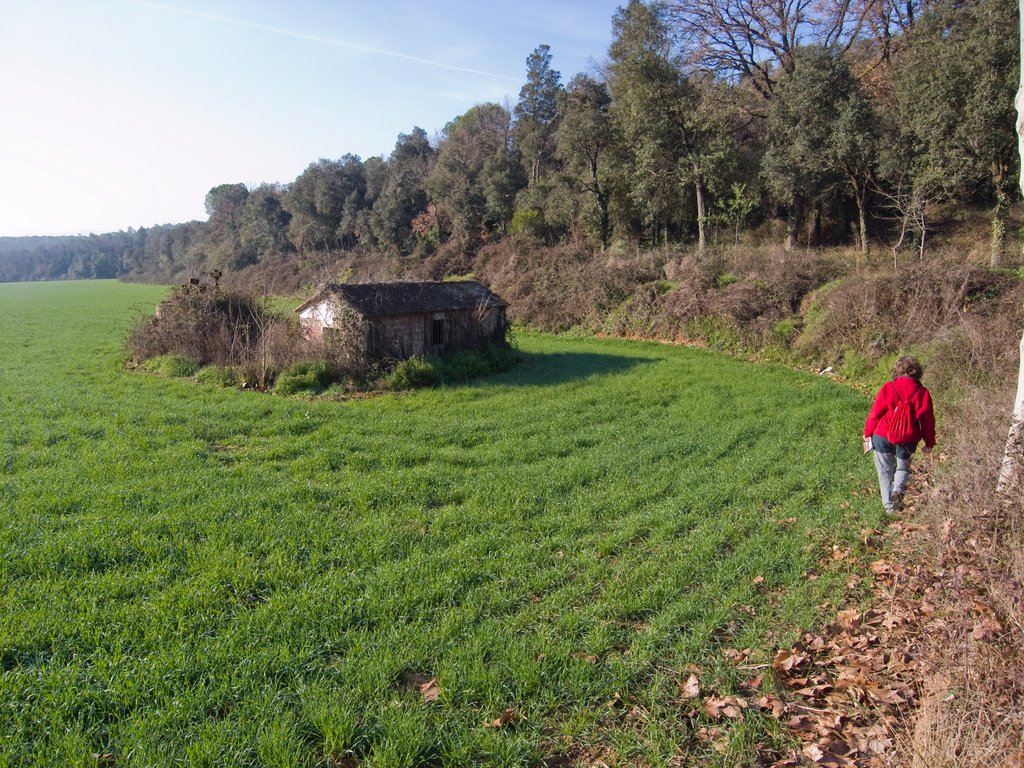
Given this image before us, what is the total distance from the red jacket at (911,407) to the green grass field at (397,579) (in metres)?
1.08

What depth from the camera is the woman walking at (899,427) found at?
22.4ft

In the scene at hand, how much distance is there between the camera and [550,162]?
4656 cm

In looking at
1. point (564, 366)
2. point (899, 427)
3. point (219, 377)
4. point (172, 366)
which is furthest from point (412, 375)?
point (899, 427)

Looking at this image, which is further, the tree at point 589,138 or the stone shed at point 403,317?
the tree at point 589,138

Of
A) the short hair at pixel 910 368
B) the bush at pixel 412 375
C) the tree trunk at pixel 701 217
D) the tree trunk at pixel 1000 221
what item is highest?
the tree trunk at pixel 701 217

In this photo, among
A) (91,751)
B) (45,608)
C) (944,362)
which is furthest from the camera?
(944,362)

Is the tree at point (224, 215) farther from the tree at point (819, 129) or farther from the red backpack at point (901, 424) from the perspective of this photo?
the red backpack at point (901, 424)

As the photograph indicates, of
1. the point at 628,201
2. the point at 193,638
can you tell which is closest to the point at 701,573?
the point at 193,638

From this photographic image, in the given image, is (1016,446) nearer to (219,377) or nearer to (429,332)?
(429,332)

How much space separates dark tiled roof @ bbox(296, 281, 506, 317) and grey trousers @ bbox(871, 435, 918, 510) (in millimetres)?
14864

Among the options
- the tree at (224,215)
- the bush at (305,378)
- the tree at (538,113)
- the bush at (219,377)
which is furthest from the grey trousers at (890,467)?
the tree at (224,215)

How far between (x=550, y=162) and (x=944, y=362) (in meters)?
38.2

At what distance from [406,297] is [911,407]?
16.2 m

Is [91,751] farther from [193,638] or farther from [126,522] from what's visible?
[126,522]
